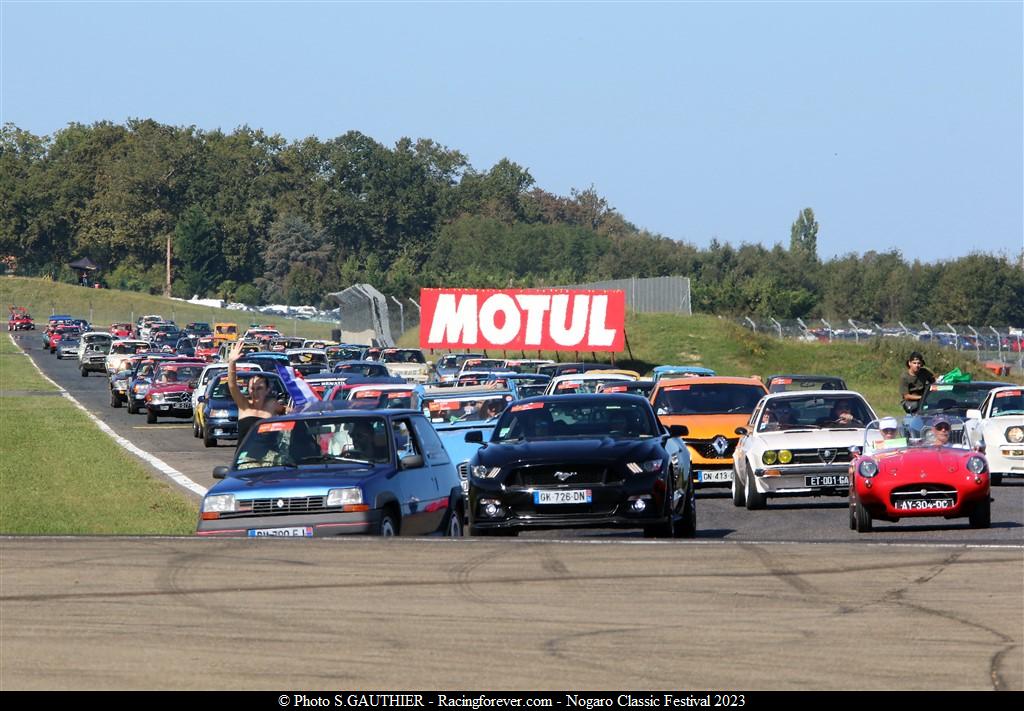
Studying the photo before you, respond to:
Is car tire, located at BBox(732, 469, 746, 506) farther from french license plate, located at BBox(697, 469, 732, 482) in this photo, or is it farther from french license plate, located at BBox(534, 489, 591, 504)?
french license plate, located at BBox(534, 489, 591, 504)

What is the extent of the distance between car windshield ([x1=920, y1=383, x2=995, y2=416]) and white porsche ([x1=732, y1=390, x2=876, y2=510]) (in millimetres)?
6346

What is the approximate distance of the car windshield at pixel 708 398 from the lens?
967 inches

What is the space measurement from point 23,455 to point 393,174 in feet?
491

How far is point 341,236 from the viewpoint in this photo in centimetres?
17650

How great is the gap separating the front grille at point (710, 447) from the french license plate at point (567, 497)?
7.76 meters

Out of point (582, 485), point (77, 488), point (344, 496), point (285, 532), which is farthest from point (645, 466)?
point (77, 488)

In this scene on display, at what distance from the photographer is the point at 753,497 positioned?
2095cm

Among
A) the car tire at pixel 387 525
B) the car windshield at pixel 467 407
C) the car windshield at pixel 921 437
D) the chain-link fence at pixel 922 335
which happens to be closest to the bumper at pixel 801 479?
the car windshield at pixel 921 437

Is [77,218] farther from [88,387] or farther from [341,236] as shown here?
[88,387]

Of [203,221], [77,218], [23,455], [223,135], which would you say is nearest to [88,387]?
[23,455]

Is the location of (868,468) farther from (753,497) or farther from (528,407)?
(753,497)

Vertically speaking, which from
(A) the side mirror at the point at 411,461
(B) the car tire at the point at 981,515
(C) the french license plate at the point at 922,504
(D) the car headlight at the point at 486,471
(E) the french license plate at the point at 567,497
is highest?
(A) the side mirror at the point at 411,461

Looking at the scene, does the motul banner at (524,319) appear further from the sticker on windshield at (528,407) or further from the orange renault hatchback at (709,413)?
the sticker on windshield at (528,407)

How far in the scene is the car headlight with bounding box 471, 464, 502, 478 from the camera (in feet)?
53.6
